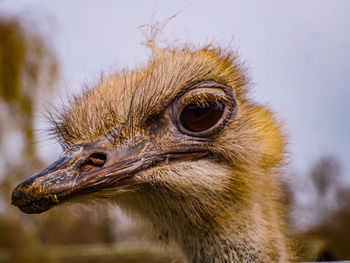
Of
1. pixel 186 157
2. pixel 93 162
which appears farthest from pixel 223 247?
pixel 93 162

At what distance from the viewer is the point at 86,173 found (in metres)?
1.70

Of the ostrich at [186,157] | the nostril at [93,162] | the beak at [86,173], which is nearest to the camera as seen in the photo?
the beak at [86,173]

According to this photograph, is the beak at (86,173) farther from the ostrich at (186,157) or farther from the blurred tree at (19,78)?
the blurred tree at (19,78)

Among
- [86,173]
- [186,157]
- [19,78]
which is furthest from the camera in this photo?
[19,78]

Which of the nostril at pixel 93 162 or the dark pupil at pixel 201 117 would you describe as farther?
the dark pupil at pixel 201 117

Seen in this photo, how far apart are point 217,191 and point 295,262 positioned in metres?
0.68

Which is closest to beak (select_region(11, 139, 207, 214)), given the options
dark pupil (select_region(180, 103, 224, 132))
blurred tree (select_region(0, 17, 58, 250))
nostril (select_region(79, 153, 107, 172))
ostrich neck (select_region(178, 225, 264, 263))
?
nostril (select_region(79, 153, 107, 172))

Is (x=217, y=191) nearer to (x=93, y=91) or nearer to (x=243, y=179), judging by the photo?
(x=243, y=179)

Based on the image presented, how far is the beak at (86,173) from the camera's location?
1.61 meters

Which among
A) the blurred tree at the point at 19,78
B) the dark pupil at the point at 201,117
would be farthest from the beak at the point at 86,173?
the blurred tree at the point at 19,78

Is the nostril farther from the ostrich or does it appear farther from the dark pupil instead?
the dark pupil

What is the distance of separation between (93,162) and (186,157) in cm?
36

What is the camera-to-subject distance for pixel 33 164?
797cm

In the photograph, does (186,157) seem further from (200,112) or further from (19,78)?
(19,78)
